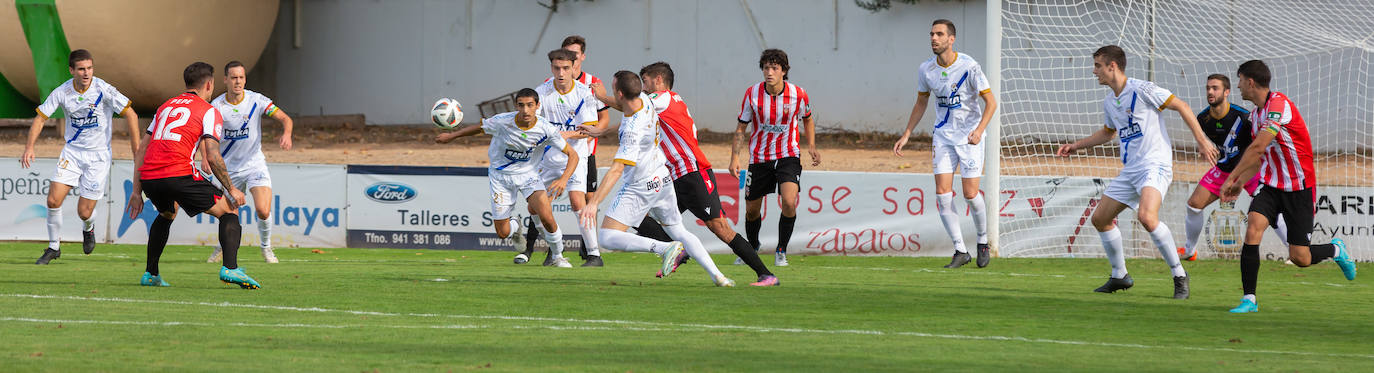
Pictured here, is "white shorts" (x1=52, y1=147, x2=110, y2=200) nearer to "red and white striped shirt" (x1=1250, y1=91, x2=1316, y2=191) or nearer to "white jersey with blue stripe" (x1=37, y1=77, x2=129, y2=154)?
"white jersey with blue stripe" (x1=37, y1=77, x2=129, y2=154)

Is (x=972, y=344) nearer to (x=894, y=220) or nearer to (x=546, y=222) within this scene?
(x=546, y=222)

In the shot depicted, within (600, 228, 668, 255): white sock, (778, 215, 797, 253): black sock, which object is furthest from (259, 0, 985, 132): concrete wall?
(600, 228, 668, 255): white sock

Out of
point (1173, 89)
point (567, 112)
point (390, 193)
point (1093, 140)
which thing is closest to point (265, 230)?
point (567, 112)

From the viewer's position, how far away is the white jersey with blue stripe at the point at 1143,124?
30.4 ft

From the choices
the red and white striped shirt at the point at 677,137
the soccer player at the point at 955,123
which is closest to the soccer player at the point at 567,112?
the red and white striped shirt at the point at 677,137

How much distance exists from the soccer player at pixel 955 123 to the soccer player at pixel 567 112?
2686mm

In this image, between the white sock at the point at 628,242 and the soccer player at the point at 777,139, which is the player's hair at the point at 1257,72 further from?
the soccer player at the point at 777,139

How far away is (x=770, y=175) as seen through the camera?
43.2 feet

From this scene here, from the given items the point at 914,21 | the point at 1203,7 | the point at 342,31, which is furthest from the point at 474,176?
the point at 342,31

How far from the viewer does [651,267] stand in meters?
12.6

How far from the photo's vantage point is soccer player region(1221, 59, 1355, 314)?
8.88 meters

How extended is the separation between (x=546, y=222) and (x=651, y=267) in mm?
1148

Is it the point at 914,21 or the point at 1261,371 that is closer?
the point at 1261,371

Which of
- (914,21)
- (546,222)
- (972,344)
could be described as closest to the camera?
(972,344)
